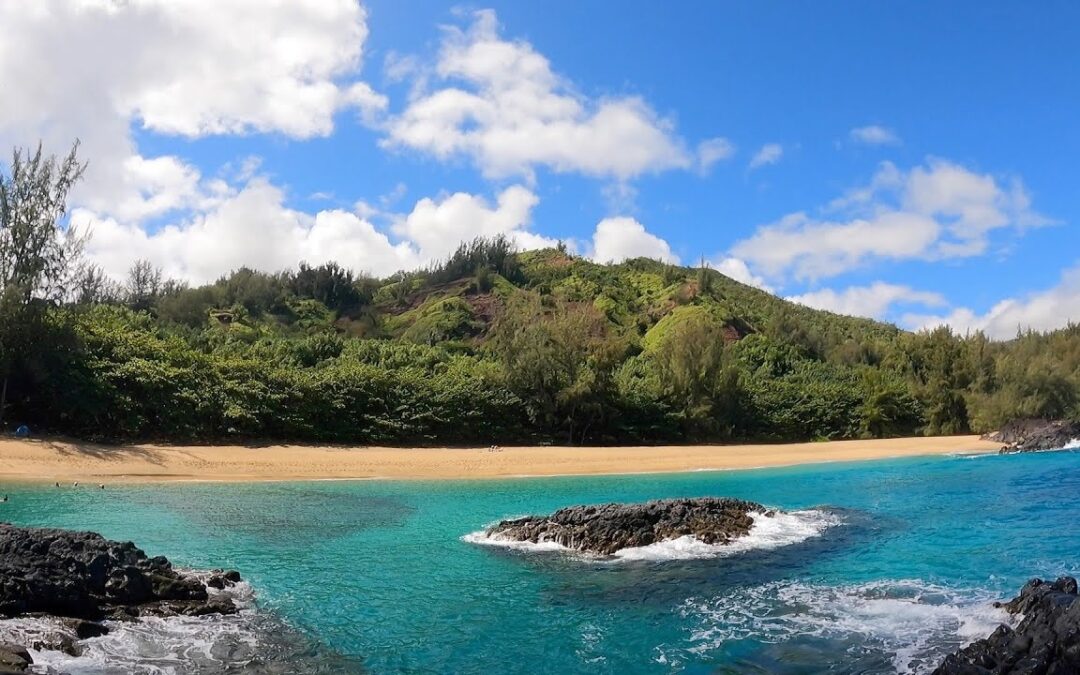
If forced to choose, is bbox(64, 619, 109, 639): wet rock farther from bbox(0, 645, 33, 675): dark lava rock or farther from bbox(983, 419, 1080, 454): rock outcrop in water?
bbox(983, 419, 1080, 454): rock outcrop in water

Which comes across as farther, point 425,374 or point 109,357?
point 425,374

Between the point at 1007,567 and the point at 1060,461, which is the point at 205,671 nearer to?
the point at 1007,567

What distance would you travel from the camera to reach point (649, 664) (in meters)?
9.83

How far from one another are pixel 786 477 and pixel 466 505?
16.5m

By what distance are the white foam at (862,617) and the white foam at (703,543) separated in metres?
3.13

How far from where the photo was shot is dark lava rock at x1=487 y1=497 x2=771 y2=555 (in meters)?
17.7

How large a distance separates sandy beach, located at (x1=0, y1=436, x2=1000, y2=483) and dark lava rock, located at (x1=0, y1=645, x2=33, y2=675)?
832 inches

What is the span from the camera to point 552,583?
14.3 m

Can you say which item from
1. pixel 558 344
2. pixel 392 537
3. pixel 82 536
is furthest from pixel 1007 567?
pixel 558 344

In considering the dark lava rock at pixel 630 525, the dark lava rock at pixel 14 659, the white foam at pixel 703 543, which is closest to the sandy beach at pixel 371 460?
the dark lava rock at pixel 630 525

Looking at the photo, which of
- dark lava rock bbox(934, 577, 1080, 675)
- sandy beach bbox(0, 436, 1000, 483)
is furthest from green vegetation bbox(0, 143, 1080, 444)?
dark lava rock bbox(934, 577, 1080, 675)

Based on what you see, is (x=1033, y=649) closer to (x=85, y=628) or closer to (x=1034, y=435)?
(x=85, y=628)

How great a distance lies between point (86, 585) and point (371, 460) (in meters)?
23.5

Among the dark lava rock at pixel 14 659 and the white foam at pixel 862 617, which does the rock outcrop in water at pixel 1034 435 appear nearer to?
the white foam at pixel 862 617
